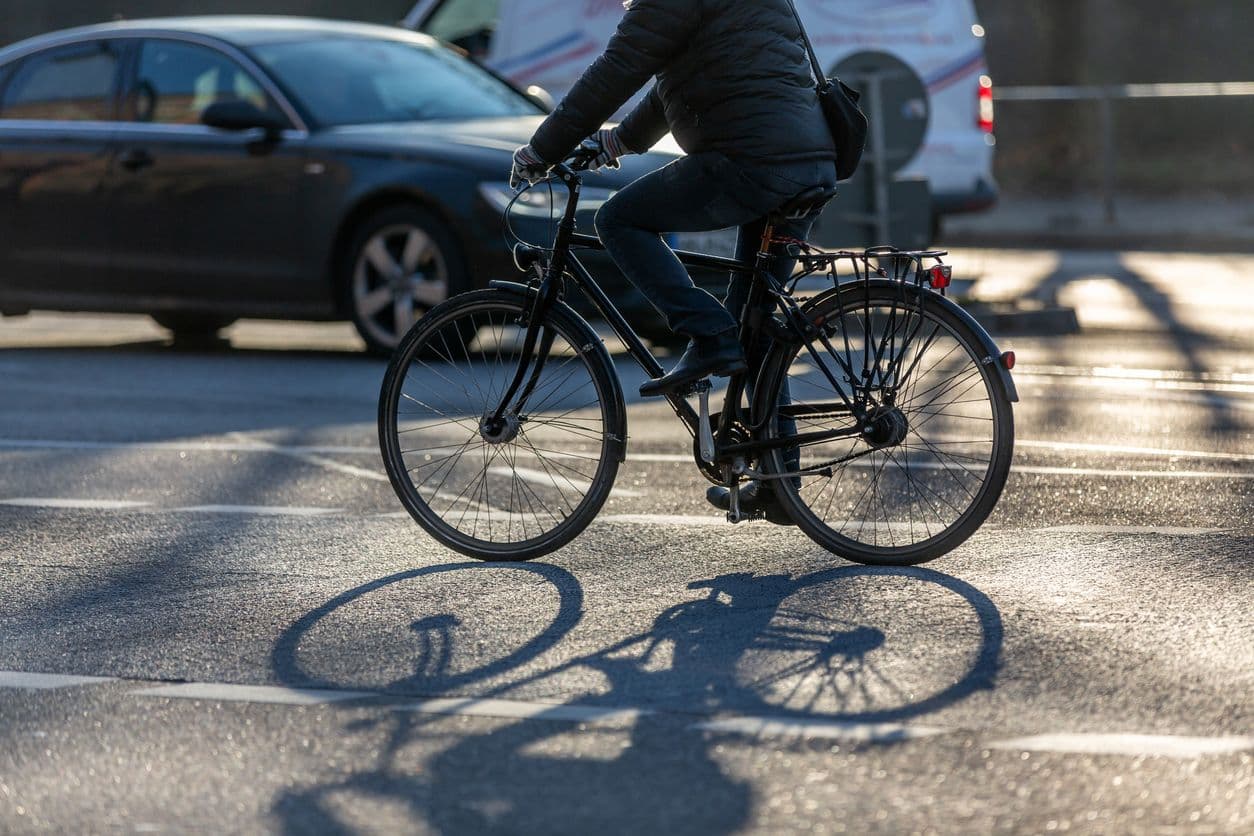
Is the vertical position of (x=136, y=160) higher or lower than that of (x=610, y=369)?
lower

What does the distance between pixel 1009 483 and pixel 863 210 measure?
525 cm

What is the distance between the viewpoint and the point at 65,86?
11375 millimetres

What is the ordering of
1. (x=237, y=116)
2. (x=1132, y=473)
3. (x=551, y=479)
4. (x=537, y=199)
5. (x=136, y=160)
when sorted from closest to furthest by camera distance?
(x=551, y=479), (x=1132, y=473), (x=537, y=199), (x=237, y=116), (x=136, y=160)

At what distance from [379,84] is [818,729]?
7421 millimetres

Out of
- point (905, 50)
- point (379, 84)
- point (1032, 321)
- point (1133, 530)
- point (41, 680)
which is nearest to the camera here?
point (41, 680)

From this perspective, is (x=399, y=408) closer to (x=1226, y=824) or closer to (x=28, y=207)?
(x=1226, y=824)

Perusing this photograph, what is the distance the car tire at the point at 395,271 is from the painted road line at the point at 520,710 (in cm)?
592

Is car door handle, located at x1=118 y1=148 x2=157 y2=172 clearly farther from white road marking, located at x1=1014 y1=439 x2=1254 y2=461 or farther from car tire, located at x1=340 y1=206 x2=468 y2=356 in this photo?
white road marking, located at x1=1014 y1=439 x2=1254 y2=461

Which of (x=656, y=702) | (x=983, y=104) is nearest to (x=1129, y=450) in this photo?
(x=656, y=702)

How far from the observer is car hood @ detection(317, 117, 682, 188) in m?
10.1

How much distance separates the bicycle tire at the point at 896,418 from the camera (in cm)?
545

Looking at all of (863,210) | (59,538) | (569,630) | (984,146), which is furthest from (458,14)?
(569,630)

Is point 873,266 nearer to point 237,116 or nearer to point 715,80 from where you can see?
point 715,80

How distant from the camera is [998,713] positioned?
4215 millimetres
